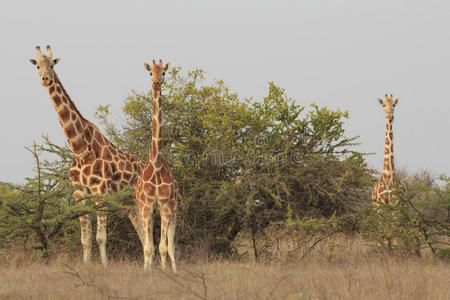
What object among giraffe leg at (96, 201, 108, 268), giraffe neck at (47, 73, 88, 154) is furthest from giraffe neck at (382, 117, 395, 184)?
giraffe neck at (47, 73, 88, 154)

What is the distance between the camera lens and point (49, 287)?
698 cm

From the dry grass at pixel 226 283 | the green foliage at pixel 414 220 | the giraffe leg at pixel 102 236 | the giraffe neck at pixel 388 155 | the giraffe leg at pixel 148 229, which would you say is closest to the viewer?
the dry grass at pixel 226 283

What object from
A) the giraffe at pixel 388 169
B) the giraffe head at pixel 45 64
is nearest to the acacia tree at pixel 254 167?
the giraffe at pixel 388 169

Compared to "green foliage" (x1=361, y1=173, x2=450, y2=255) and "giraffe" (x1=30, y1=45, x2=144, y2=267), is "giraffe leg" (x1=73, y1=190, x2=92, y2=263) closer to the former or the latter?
"giraffe" (x1=30, y1=45, x2=144, y2=267)

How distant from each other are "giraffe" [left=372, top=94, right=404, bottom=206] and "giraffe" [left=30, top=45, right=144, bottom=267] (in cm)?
581

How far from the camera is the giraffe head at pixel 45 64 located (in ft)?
31.0

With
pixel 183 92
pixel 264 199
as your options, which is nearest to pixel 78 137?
pixel 183 92

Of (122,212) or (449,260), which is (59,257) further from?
(449,260)

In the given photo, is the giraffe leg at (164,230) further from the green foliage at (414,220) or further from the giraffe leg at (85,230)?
the green foliage at (414,220)

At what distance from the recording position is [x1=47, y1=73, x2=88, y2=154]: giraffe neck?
9992 millimetres

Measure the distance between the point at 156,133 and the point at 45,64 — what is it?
8.81 ft

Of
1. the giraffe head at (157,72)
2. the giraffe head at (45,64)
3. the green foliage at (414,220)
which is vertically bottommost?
the green foliage at (414,220)

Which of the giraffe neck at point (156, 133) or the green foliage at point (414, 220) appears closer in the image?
the giraffe neck at point (156, 133)

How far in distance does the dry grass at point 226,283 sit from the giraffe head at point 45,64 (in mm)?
3651
